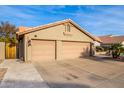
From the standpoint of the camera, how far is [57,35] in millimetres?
14016

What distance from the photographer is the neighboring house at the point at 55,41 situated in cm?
1250

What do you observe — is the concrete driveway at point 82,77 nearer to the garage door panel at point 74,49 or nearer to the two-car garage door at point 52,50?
the two-car garage door at point 52,50

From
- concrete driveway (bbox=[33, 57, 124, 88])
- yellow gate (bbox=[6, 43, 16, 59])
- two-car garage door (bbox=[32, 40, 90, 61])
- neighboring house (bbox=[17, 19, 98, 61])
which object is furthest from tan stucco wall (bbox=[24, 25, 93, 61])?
concrete driveway (bbox=[33, 57, 124, 88])

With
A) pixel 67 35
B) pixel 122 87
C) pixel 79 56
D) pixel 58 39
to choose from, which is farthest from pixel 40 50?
pixel 122 87

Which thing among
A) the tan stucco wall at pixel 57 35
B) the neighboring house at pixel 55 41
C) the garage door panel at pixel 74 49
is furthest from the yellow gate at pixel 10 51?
the garage door panel at pixel 74 49

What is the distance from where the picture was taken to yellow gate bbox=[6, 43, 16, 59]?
593 inches

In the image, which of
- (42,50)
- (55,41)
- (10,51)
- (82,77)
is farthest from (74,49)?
(82,77)

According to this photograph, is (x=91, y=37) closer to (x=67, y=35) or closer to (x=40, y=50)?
(x=67, y=35)

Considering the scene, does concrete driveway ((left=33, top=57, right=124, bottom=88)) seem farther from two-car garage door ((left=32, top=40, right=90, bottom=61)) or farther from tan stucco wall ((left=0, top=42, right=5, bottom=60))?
tan stucco wall ((left=0, top=42, right=5, bottom=60))

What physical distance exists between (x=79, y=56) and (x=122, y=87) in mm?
10563

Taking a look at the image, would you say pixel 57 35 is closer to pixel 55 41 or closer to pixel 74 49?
pixel 55 41
